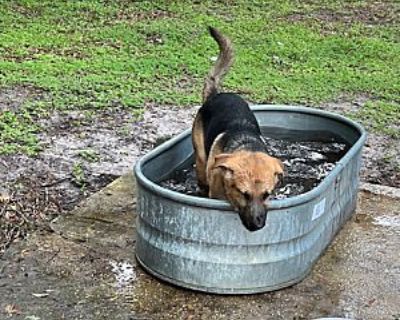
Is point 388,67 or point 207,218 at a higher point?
point 207,218

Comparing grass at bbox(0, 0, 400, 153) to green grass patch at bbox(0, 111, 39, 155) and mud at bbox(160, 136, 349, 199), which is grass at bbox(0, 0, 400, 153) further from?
mud at bbox(160, 136, 349, 199)

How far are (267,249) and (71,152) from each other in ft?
8.51

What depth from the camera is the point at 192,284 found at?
14.4ft

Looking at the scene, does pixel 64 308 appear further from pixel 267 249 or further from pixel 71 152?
pixel 71 152

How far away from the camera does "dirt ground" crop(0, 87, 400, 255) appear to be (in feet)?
17.8

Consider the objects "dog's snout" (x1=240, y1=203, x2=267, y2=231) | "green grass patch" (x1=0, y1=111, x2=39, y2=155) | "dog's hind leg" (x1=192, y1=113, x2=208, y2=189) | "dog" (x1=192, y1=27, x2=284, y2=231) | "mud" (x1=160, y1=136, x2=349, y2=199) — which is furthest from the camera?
"green grass patch" (x1=0, y1=111, x2=39, y2=155)

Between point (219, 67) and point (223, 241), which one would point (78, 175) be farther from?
point (223, 241)

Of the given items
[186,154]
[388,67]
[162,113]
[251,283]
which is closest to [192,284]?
[251,283]

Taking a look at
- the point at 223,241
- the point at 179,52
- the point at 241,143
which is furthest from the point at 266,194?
the point at 179,52

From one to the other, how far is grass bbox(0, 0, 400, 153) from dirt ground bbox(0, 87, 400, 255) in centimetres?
21

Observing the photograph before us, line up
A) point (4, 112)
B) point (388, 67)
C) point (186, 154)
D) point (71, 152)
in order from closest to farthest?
1. point (186, 154)
2. point (71, 152)
3. point (4, 112)
4. point (388, 67)

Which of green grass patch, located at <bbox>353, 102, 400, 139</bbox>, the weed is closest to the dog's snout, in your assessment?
the weed

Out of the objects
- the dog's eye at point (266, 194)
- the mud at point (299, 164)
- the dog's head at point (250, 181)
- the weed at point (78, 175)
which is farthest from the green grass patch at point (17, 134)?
the dog's eye at point (266, 194)

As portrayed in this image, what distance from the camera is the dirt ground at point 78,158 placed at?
542 centimetres
